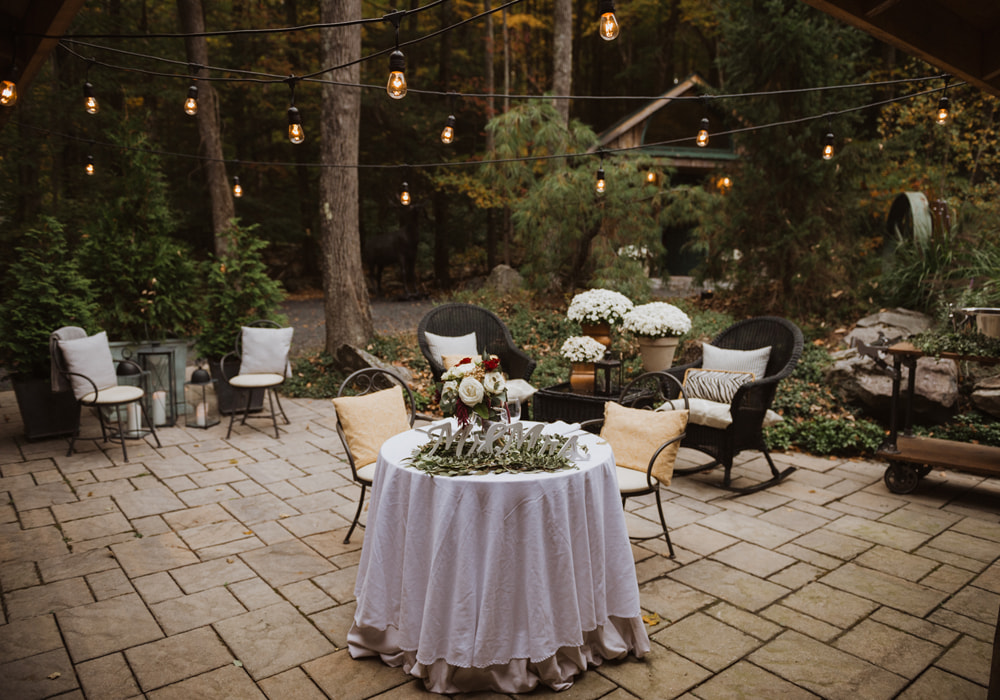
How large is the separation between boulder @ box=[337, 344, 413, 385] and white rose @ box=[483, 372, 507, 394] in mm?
4624

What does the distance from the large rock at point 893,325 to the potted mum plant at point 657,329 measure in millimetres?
2232

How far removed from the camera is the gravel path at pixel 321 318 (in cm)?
1070

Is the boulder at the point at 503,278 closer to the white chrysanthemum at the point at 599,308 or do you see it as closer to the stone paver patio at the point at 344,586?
the white chrysanthemum at the point at 599,308

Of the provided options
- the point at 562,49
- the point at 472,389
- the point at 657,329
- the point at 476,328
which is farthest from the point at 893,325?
the point at 562,49

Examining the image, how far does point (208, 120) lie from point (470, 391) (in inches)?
400

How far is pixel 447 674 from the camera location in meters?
2.64

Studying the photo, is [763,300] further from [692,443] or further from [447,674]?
[447,674]

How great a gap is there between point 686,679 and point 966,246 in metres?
7.34

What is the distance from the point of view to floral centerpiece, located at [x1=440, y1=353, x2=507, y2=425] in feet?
9.47

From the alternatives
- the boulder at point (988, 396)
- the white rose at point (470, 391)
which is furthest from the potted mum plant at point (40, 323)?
the boulder at point (988, 396)

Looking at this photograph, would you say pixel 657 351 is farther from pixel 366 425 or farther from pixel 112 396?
pixel 112 396

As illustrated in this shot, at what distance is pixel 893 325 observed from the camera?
7.57m

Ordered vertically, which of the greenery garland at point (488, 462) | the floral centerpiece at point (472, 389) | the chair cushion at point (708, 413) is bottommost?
the chair cushion at point (708, 413)

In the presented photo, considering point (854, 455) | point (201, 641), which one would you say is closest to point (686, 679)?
point (201, 641)
